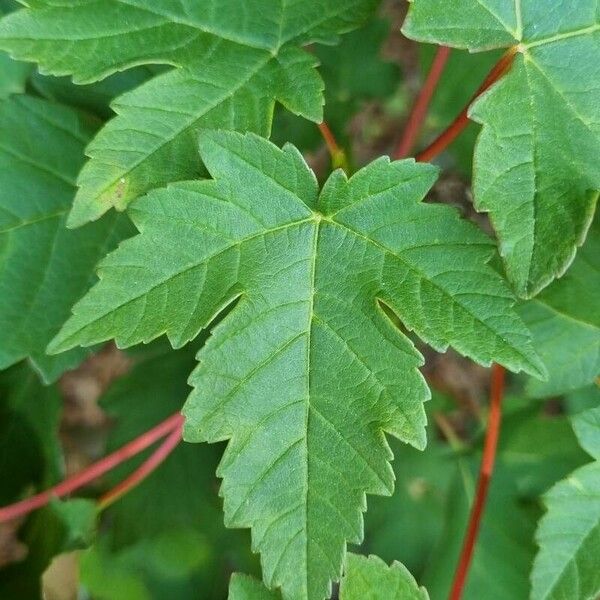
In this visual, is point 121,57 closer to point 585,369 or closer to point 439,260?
point 439,260

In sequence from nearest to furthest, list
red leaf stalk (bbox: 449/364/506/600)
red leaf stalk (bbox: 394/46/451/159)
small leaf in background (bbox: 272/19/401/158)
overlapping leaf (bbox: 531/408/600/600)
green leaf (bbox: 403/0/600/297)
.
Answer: green leaf (bbox: 403/0/600/297) → overlapping leaf (bbox: 531/408/600/600) → red leaf stalk (bbox: 449/364/506/600) → red leaf stalk (bbox: 394/46/451/159) → small leaf in background (bbox: 272/19/401/158)

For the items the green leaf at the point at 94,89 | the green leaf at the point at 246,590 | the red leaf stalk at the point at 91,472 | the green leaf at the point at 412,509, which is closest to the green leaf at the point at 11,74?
the green leaf at the point at 94,89

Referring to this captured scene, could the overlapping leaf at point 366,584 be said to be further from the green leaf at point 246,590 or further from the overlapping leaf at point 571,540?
the overlapping leaf at point 571,540

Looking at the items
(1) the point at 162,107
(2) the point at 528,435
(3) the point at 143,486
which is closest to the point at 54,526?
(3) the point at 143,486

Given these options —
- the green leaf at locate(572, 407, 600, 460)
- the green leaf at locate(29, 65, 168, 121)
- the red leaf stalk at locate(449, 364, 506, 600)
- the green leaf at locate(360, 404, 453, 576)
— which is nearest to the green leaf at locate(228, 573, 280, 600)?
the red leaf stalk at locate(449, 364, 506, 600)

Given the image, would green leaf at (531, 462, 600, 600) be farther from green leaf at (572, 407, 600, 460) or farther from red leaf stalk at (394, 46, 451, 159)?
red leaf stalk at (394, 46, 451, 159)

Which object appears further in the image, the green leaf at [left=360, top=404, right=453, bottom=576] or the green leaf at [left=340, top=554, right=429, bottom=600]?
the green leaf at [left=360, top=404, right=453, bottom=576]

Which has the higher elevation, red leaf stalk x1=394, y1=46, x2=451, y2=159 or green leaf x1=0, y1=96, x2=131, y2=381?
red leaf stalk x1=394, y1=46, x2=451, y2=159

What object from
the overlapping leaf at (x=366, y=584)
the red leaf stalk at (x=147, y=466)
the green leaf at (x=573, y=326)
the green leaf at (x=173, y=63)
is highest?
the green leaf at (x=173, y=63)
